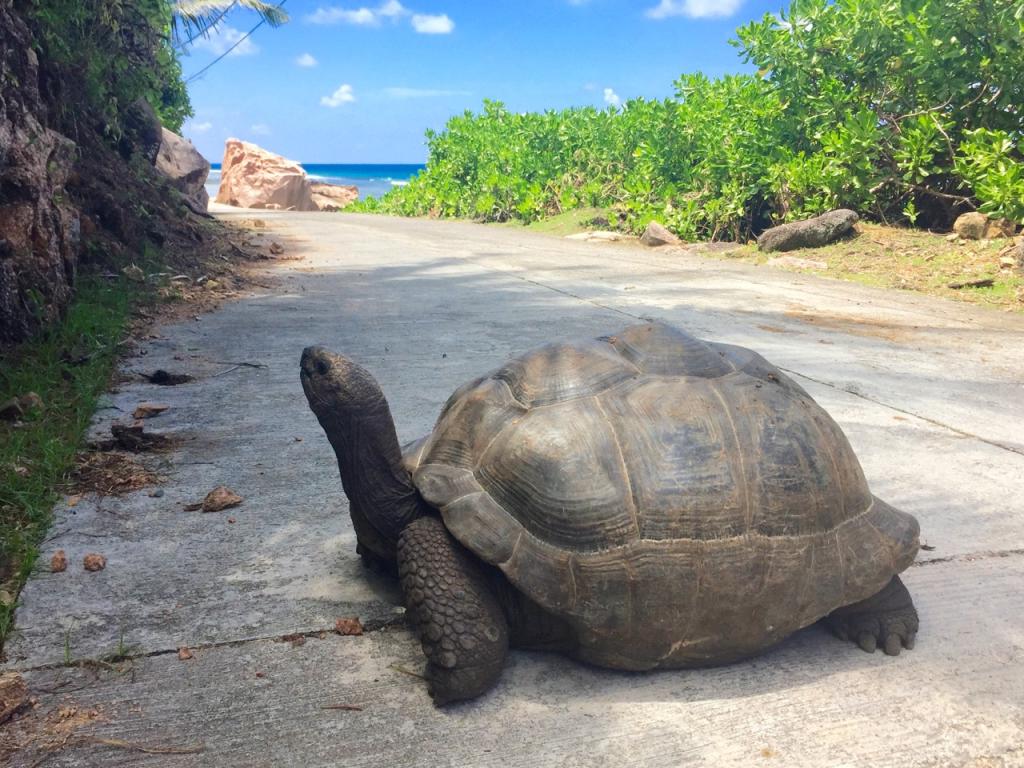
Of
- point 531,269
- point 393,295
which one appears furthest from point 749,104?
point 393,295

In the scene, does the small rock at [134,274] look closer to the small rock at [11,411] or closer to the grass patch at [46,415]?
the grass patch at [46,415]

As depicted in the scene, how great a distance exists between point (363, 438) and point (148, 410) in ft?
7.67

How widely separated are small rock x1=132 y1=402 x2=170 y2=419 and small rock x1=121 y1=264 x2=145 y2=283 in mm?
3370

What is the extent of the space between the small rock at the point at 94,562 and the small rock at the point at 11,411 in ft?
4.95

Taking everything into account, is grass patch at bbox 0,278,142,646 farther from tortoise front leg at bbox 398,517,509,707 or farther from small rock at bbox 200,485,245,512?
tortoise front leg at bbox 398,517,509,707

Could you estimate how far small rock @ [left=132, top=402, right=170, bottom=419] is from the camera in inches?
170

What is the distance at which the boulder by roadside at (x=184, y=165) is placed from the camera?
48.4 ft

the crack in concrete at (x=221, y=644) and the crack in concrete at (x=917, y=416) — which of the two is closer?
the crack in concrete at (x=221, y=644)

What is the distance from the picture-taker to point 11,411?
157 inches

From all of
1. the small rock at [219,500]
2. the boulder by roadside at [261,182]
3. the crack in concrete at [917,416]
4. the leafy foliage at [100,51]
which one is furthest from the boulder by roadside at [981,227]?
the boulder by roadside at [261,182]

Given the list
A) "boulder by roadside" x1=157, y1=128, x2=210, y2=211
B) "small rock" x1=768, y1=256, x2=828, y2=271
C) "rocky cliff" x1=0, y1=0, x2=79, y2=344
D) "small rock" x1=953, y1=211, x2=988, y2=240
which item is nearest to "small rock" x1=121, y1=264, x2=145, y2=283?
"rocky cliff" x1=0, y1=0, x2=79, y2=344

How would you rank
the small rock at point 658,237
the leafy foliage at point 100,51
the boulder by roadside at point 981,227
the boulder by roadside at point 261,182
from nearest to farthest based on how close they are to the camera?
the leafy foliage at point 100,51 → the boulder by roadside at point 981,227 → the small rock at point 658,237 → the boulder by roadside at point 261,182

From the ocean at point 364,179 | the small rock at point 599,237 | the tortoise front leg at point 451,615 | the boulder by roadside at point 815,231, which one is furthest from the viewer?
the ocean at point 364,179

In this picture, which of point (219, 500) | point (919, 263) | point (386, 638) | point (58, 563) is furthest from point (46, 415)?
point (919, 263)
